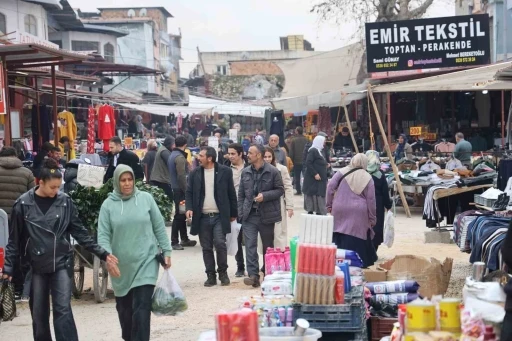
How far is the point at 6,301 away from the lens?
27.4 feet

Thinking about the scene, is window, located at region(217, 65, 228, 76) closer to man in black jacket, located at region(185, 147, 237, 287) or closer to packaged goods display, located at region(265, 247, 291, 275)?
man in black jacket, located at region(185, 147, 237, 287)

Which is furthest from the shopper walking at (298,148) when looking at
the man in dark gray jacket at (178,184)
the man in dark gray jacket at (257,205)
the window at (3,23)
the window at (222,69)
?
the window at (222,69)

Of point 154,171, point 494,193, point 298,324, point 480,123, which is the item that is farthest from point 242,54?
point 298,324

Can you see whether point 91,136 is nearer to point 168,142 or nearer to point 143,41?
point 168,142

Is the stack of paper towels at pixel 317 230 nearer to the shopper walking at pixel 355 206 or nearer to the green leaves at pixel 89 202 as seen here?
the shopper walking at pixel 355 206

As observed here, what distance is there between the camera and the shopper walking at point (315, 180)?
17266mm

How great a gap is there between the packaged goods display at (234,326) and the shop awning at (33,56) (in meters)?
10.0

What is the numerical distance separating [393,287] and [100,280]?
4527 millimetres

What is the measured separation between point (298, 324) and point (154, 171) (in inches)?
466

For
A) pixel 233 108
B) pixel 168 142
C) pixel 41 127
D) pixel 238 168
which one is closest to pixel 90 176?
pixel 238 168

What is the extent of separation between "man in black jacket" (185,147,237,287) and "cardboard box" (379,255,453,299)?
2.71 meters

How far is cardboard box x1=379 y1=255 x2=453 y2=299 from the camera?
9.26 m

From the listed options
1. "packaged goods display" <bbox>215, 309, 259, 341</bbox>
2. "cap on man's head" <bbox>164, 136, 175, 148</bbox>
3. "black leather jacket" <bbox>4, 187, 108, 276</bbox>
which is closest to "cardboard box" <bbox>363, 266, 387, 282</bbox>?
"black leather jacket" <bbox>4, 187, 108, 276</bbox>

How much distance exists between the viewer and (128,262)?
7.62 m
